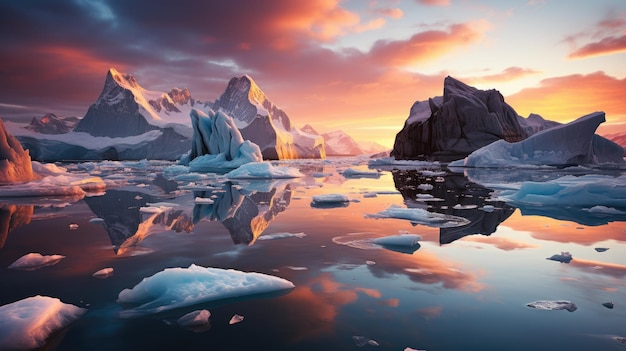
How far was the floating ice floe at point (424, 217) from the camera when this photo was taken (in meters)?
6.60

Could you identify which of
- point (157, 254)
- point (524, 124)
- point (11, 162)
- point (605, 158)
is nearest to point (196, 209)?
point (157, 254)

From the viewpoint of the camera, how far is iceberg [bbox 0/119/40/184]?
12039 mm

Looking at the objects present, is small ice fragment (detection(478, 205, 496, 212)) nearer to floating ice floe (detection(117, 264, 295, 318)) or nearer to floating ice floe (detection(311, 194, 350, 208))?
floating ice floe (detection(311, 194, 350, 208))

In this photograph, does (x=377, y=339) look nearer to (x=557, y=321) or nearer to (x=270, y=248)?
(x=557, y=321)

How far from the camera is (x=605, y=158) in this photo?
32.9 meters

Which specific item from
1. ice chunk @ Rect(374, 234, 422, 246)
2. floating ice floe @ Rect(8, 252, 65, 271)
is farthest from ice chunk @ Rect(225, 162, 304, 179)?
floating ice floe @ Rect(8, 252, 65, 271)

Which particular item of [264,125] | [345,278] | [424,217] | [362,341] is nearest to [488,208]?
[424,217]

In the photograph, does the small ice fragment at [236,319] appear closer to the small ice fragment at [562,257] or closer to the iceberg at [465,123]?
the small ice fragment at [562,257]

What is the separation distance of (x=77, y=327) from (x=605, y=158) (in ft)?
139

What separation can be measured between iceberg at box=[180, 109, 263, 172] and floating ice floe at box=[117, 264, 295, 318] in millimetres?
24649

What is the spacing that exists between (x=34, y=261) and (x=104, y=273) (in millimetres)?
1134

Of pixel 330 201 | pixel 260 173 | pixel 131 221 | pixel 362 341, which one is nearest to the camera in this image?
pixel 362 341

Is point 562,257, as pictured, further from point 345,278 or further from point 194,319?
point 194,319

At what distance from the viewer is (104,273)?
12.5ft
